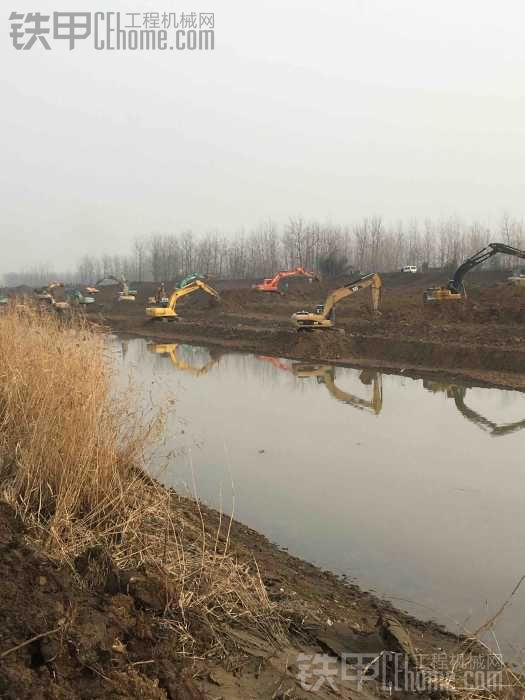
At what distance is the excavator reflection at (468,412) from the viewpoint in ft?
33.9

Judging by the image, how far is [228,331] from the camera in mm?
25562

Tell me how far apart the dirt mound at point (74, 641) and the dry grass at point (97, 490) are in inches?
11.7

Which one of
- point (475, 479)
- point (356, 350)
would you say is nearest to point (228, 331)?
point (356, 350)

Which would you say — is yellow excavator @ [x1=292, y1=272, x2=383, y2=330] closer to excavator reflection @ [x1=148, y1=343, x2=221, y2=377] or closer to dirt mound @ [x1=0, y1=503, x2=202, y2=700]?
excavator reflection @ [x1=148, y1=343, x2=221, y2=377]

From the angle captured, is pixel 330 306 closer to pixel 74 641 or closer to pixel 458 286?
pixel 458 286

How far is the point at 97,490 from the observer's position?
12.5 ft

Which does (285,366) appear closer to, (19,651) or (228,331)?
(228,331)

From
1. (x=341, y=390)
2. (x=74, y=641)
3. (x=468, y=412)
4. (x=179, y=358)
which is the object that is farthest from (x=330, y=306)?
(x=74, y=641)

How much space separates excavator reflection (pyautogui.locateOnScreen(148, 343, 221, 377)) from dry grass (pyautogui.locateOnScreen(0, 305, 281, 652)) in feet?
38.6

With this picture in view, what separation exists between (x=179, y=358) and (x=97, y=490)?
55.4ft

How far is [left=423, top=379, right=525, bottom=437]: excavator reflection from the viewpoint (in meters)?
10.3

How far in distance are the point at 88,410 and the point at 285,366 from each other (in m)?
14.4

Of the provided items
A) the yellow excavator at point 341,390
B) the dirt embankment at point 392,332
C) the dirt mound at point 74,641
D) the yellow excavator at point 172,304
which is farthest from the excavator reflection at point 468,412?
the yellow excavator at point 172,304

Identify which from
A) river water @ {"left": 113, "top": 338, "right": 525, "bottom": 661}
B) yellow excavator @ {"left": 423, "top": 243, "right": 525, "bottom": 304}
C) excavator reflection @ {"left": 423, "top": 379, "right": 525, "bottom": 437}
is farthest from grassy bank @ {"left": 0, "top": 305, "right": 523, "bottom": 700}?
yellow excavator @ {"left": 423, "top": 243, "right": 525, "bottom": 304}
